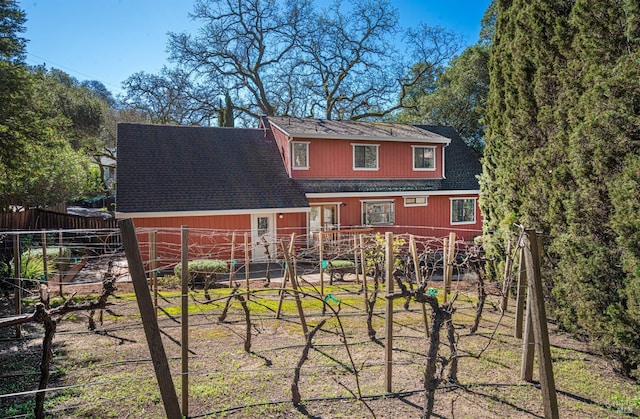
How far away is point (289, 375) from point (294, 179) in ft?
40.4

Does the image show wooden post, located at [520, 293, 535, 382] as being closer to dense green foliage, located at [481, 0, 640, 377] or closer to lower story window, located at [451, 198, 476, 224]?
dense green foliage, located at [481, 0, 640, 377]

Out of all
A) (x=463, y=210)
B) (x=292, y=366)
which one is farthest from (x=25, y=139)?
(x=463, y=210)

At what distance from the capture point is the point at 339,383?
436 cm

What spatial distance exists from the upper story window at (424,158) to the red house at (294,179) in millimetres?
50

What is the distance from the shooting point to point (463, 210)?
1866 centimetres

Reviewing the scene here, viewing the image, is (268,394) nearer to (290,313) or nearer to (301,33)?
(290,313)

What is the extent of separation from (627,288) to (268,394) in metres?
4.23

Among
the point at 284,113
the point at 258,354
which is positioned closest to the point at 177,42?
the point at 284,113

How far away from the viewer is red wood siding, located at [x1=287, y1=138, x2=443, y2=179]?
16672 millimetres

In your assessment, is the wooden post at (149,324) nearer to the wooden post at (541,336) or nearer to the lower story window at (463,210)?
the wooden post at (541,336)

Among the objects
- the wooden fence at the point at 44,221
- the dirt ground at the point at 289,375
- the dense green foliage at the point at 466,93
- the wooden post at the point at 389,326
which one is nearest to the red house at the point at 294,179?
the wooden fence at the point at 44,221

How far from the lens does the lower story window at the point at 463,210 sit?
18.5 metres

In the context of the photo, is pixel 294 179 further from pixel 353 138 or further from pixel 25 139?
pixel 25 139

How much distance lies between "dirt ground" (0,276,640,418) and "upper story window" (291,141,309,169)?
34.2ft
